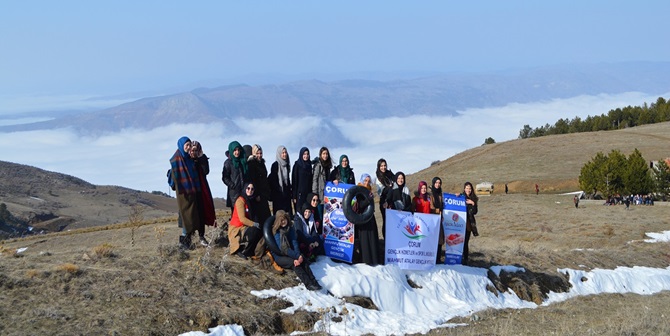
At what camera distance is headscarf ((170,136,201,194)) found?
1362 cm

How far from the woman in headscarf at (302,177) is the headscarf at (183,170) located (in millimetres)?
2213

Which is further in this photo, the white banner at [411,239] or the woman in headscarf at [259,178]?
the white banner at [411,239]

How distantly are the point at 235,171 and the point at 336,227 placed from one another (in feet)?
7.40

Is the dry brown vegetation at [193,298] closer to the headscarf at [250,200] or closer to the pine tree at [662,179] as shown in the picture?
the headscarf at [250,200]

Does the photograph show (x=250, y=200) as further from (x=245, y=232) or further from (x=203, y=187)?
(x=203, y=187)

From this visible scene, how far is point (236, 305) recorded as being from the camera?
11953 millimetres

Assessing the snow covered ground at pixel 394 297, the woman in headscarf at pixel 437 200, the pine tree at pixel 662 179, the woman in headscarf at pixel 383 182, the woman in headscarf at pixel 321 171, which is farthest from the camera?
the pine tree at pixel 662 179

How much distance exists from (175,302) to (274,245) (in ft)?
7.56

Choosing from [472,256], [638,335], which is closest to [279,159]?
[472,256]

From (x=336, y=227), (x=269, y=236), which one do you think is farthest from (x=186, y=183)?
(x=336, y=227)

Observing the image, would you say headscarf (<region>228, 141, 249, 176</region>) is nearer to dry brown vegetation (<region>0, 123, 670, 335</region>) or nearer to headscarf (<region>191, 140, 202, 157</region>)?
headscarf (<region>191, 140, 202, 157</region>)

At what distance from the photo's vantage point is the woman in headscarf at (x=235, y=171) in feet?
46.6

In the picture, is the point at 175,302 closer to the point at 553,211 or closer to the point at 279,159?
the point at 279,159

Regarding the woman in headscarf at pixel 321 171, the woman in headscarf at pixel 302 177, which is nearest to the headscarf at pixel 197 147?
the woman in headscarf at pixel 302 177
